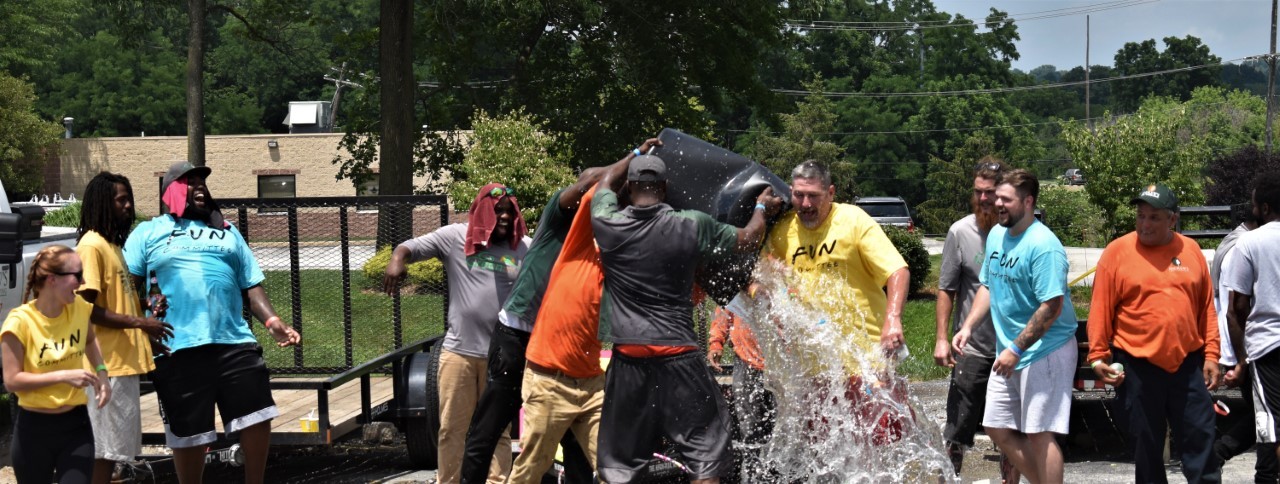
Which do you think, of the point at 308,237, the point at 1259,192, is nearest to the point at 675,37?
the point at 308,237

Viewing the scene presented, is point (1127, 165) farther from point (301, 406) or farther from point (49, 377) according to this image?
point (49, 377)

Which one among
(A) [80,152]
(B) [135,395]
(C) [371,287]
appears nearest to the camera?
(B) [135,395]

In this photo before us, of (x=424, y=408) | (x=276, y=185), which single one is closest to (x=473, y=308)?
(x=424, y=408)

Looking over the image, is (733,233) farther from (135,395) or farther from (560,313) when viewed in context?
(135,395)

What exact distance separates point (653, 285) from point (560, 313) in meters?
0.55

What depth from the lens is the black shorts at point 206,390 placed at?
6.38 m

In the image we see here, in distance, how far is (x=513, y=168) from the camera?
1836 centimetres

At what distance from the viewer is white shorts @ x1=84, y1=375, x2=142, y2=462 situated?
6.36 metres

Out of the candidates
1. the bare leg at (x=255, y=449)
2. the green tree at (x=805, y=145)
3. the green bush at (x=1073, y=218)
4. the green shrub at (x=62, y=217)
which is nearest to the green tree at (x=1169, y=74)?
the green tree at (x=805, y=145)

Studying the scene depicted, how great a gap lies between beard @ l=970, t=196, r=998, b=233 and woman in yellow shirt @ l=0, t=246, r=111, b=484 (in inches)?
172

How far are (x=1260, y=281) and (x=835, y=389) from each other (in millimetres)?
2130

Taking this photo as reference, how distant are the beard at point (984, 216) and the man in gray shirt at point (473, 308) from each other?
7.89ft

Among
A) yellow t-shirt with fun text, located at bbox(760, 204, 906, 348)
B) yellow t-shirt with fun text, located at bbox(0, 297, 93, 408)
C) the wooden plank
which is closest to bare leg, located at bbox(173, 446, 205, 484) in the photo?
the wooden plank

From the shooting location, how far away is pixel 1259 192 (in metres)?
6.41
